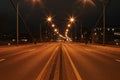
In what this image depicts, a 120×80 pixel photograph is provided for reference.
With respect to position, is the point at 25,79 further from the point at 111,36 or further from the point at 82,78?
the point at 111,36

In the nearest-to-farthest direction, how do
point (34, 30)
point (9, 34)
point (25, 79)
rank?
point (25, 79) → point (9, 34) → point (34, 30)

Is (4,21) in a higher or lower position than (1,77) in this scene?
higher

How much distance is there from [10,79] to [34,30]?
150 meters

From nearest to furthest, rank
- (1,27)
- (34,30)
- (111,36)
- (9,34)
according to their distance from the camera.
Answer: (1,27), (9,34), (34,30), (111,36)

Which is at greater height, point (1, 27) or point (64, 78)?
point (1, 27)

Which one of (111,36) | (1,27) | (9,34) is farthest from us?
(111,36)

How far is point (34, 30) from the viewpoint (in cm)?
16175

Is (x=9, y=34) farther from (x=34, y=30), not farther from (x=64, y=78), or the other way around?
Answer: (x=64, y=78)

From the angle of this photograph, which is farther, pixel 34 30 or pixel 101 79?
pixel 34 30

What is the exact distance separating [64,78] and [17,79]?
1927mm

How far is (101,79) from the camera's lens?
1249 centimetres

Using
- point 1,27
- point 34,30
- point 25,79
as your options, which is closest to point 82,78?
point 25,79

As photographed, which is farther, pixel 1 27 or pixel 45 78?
pixel 1 27

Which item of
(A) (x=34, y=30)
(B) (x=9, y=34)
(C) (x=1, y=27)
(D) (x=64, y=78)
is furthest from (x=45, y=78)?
(A) (x=34, y=30)
